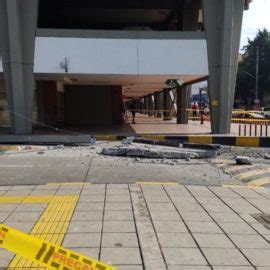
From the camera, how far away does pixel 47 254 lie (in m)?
3.32

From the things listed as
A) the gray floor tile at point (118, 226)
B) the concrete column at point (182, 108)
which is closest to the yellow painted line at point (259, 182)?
the gray floor tile at point (118, 226)

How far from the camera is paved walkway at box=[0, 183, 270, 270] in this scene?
16.2 feet

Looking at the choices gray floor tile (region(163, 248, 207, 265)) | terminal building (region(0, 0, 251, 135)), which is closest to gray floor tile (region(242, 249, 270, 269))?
gray floor tile (region(163, 248, 207, 265))

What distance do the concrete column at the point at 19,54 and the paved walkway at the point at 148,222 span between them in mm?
10472

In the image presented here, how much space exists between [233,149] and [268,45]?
75.1 metres

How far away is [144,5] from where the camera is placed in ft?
94.8

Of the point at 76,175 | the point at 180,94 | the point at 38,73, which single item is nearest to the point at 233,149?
the point at 76,175

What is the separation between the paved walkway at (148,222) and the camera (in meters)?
4.95

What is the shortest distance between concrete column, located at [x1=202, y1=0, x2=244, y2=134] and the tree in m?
65.5

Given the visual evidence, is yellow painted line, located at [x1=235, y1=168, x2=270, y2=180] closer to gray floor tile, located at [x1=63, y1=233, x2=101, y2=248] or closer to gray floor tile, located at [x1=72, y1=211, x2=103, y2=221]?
gray floor tile, located at [x1=72, y1=211, x2=103, y2=221]

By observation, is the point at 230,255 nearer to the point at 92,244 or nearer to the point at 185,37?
the point at 92,244

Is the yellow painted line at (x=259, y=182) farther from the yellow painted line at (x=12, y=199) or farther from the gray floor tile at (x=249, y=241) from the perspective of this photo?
the yellow painted line at (x=12, y=199)

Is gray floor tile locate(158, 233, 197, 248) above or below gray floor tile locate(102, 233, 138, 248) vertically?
below

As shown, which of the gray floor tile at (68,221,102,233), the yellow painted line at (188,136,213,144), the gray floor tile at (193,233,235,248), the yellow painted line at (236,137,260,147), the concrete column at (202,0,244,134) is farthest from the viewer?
the concrete column at (202,0,244,134)
